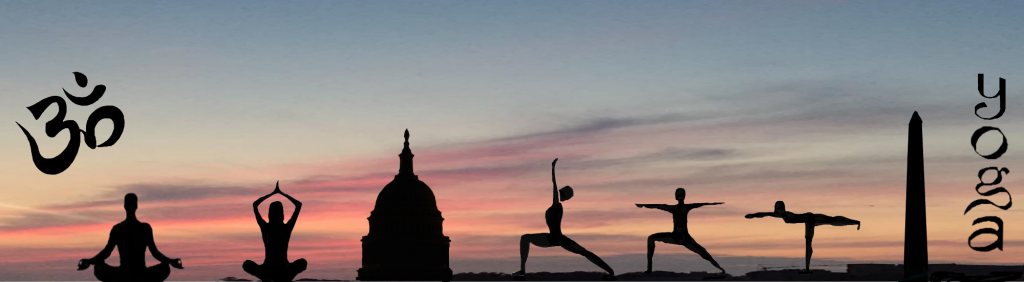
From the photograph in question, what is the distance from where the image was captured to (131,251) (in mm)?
16875

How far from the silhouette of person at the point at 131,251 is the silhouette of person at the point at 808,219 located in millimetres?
12791

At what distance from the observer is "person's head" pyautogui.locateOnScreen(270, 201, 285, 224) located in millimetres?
18312

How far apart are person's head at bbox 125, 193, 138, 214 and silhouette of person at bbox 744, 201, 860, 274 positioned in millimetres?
13015

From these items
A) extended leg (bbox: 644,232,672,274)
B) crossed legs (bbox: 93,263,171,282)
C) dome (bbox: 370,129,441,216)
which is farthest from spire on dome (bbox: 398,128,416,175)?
crossed legs (bbox: 93,263,171,282)

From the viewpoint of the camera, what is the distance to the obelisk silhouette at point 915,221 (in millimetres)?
19266

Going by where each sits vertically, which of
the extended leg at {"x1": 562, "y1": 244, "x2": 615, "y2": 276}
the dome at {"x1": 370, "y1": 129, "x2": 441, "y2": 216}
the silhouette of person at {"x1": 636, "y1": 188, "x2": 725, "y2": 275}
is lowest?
the extended leg at {"x1": 562, "y1": 244, "x2": 615, "y2": 276}

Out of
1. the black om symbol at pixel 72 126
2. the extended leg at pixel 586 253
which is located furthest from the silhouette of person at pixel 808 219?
the black om symbol at pixel 72 126

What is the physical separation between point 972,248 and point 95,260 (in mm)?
13970

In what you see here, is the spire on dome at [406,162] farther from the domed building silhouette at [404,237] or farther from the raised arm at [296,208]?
the raised arm at [296,208]

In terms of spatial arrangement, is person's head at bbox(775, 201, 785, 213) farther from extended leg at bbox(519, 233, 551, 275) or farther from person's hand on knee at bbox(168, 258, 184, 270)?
person's hand on knee at bbox(168, 258, 184, 270)

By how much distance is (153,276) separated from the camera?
666 inches

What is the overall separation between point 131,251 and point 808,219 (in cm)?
1458

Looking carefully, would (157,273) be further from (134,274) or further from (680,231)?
(680,231)

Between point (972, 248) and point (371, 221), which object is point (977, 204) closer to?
point (972, 248)
